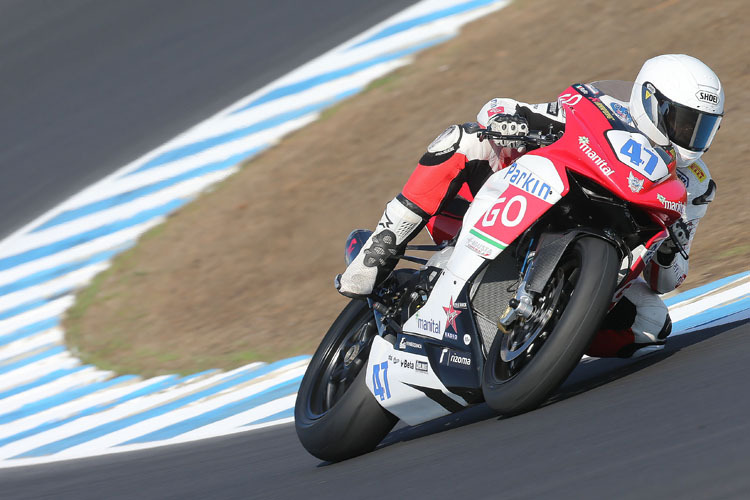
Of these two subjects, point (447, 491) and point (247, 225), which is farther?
point (247, 225)

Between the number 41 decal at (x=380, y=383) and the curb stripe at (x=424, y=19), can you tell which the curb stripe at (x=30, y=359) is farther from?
the curb stripe at (x=424, y=19)

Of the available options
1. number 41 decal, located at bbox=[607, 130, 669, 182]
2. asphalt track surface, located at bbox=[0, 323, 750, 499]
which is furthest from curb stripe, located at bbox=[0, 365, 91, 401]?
number 41 decal, located at bbox=[607, 130, 669, 182]

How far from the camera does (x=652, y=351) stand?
423cm

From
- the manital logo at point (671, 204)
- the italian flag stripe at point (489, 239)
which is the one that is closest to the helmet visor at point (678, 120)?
the manital logo at point (671, 204)

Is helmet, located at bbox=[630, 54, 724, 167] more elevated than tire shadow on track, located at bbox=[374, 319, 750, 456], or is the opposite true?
helmet, located at bbox=[630, 54, 724, 167]

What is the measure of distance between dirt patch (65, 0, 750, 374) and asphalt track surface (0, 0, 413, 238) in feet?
5.21

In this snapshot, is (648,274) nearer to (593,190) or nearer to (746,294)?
(593,190)

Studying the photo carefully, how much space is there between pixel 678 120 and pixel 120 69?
873cm

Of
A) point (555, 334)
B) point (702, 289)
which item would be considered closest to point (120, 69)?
point (702, 289)

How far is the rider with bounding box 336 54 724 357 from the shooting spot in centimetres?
358

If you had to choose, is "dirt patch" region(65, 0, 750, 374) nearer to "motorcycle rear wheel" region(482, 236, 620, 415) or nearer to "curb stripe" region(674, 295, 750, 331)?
"curb stripe" region(674, 295, 750, 331)

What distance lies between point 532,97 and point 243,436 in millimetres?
4454

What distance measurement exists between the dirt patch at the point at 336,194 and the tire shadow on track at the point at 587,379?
1.33m

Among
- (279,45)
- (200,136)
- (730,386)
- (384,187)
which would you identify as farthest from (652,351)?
Result: (279,45)
